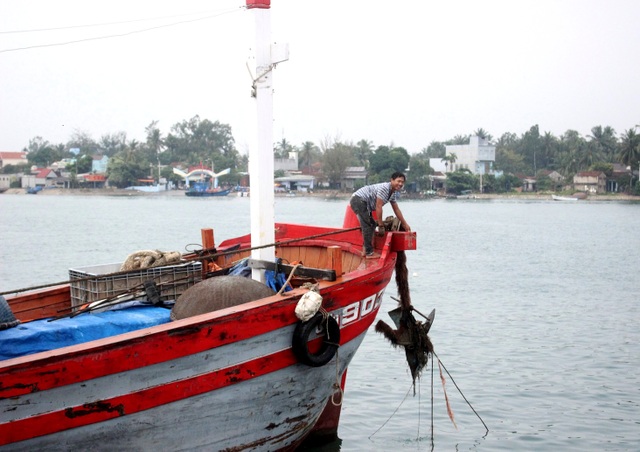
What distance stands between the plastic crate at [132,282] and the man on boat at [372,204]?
6.27 feet

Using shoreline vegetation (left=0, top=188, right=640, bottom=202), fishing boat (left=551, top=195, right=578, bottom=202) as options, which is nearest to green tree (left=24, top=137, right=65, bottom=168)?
shoreline vegetation (left=0, top=188, right=640, bottom=202)

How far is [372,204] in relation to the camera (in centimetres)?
868

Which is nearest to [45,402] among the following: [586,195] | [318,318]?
[318,318]

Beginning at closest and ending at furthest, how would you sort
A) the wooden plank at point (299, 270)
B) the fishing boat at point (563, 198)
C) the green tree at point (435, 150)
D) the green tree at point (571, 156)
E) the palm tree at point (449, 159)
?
the wooden plank at point (299, 270) < the fishing boat at point (563, 198) < the green tree at point (571, 156) < the palm tree at point (449, 159) < the green tree at point (435, 150)

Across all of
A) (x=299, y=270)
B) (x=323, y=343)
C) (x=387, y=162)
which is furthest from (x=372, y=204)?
(x=387, y=162)

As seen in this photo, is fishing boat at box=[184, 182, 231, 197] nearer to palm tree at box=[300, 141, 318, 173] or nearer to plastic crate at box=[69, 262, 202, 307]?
palm tree at box=[300, 141, 318, 173]

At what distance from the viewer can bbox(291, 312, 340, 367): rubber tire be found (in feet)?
21.0

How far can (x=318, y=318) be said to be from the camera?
257 inches

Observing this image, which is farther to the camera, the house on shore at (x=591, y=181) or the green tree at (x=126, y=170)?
the green tree at (x=126, y=170)

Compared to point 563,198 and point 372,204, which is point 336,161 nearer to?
point 563,198

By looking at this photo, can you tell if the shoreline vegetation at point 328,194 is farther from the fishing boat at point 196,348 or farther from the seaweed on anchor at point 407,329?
the fishing boat at point 196,348

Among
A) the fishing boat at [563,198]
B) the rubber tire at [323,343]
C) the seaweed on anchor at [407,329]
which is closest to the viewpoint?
the rubber tire at [323,343]

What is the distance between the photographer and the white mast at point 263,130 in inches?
285

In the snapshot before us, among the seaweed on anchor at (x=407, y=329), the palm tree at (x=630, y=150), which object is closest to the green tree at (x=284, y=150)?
the palm tree at (x=630, y=150)
